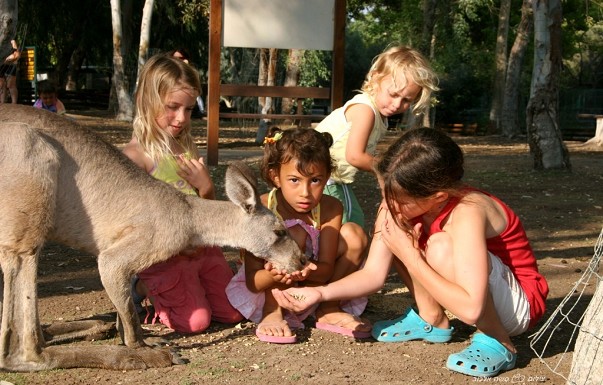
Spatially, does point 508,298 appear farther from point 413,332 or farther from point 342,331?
point 342,331

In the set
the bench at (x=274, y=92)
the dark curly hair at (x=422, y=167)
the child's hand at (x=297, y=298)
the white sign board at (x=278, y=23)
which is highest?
the white sign board at (x=278, y=23)

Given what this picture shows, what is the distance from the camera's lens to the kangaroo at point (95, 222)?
344 centimetres

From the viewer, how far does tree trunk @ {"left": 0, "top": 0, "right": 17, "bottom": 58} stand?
536 cm

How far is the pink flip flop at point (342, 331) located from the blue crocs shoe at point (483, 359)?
563 mm

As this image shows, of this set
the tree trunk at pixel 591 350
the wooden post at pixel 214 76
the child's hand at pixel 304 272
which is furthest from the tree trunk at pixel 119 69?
the tree trunk at pixel 591 350

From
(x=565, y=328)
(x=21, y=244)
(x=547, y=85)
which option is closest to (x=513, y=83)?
(x=547, y=85)

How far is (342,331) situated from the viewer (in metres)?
4.17

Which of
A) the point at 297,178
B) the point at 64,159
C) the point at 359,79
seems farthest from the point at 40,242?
the point at 359,79

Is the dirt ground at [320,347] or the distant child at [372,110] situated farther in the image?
the distant child at [372,110]

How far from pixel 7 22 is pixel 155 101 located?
1.64 m

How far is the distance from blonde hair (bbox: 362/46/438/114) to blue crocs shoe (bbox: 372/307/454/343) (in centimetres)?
148

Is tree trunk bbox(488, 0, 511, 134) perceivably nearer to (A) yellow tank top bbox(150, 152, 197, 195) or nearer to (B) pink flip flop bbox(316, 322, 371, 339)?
(A) yellow tank top bbox(150, 152, 197, 195)

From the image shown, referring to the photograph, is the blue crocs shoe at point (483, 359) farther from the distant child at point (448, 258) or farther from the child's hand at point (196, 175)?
the child's hand at point (196, 175)

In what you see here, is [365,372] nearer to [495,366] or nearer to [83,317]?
[495,366]
